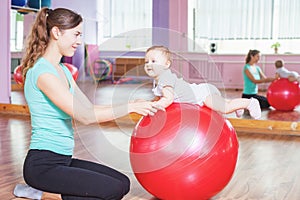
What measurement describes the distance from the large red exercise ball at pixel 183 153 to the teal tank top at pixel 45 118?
405 millimetres

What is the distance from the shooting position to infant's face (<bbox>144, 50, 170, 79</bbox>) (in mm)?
2242

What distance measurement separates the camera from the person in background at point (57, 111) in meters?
1.80

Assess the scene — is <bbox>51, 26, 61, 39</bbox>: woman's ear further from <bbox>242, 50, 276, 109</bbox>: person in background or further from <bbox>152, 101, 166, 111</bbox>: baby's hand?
<bbox>242, 50, 276, 109</bbox>: person in background

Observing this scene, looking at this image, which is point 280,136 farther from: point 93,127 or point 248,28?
point 248,28

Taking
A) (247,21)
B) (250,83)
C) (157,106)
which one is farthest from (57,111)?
(247,21)

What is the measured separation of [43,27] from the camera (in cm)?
186

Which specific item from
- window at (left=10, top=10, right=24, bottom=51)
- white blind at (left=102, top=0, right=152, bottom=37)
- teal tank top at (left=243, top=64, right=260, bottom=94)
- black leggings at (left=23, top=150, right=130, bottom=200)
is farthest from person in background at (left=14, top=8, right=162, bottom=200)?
white blind at (left=102, top=0, right=152, bottom=37)

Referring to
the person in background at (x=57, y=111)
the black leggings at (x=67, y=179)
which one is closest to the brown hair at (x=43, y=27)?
the person in background at (x=57, y=111)

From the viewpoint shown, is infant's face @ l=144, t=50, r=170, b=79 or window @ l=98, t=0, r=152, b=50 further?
window @ l=98, t=0, r=152, b=50

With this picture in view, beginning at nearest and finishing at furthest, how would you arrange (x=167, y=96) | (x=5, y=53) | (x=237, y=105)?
(x=167, y=96)
(x=237, y=105)
(x=5, y=53)

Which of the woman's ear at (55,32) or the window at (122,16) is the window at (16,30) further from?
the woman's ear at (55,32)

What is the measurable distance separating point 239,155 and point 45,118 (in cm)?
187

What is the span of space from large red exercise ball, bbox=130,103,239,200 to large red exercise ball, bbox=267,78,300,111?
3.20m

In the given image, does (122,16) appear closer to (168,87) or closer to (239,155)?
(239,155)
